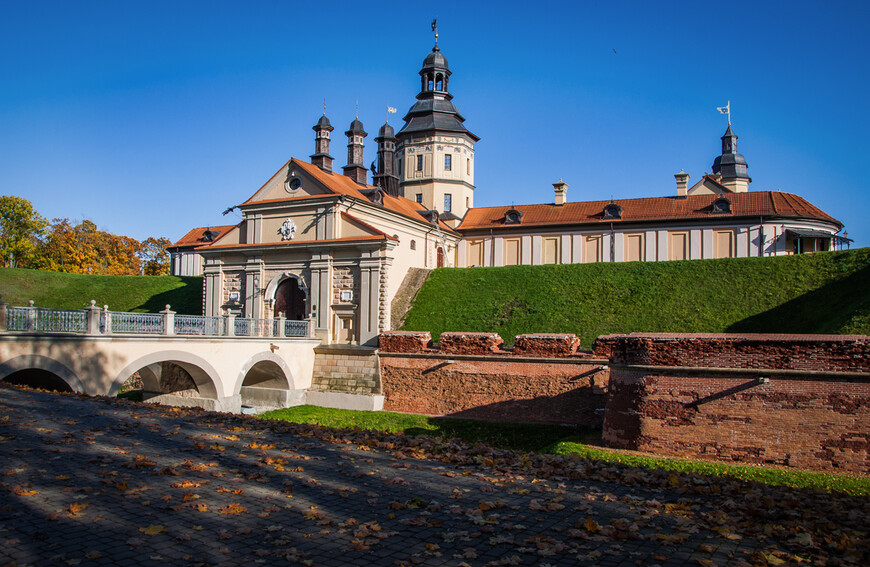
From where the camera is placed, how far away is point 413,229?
33844 millimetres

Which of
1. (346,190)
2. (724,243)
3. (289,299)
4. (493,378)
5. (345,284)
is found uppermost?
(346,190)

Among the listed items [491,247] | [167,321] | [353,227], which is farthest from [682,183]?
[167,321]

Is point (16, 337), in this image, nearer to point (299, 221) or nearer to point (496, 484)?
point (496, 484)

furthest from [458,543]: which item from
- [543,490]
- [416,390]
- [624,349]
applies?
[416,390]

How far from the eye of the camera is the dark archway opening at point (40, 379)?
1705 cm

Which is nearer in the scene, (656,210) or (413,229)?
(413,229)

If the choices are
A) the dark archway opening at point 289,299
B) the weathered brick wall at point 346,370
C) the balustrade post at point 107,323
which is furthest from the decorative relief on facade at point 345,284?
the balustrade post at point 107,323

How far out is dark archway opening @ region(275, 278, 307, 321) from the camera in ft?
96.6

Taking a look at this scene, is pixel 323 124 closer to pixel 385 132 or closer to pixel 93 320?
pixel 385 132

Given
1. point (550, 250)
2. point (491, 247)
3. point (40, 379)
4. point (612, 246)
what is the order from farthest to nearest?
point (491, 247) < point (550, 250) < point (612, 246) < point (40, 379)

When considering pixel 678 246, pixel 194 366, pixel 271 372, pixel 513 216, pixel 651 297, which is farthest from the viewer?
pixel 513 216

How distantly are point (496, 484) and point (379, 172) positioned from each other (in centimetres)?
3406

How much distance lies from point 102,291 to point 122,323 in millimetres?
22275

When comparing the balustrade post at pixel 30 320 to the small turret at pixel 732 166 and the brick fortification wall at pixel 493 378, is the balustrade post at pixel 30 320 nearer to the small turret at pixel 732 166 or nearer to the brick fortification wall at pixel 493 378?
the brick fortification wall at pixel 493 378
